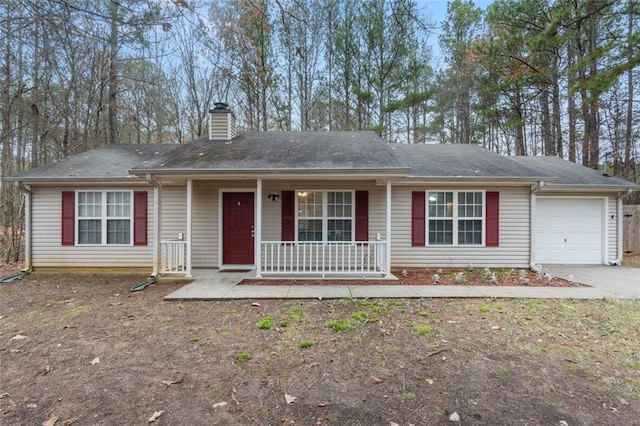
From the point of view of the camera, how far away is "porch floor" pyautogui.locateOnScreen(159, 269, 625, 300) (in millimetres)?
5477

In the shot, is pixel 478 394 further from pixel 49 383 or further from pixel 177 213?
pixel 177 213

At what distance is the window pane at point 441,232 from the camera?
26.2 ft

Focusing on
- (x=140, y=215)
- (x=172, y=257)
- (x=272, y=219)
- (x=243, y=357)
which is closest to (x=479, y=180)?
(x=272, y=219)

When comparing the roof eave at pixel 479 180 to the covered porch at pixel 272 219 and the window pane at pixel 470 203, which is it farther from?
the covered porch at pixel 272 219

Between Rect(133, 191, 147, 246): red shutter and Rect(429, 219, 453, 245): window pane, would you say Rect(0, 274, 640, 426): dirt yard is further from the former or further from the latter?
Rect(429, 219, 453, 245): window pane

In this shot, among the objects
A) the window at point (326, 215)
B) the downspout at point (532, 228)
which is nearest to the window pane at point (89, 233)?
the window at point (326, 215)

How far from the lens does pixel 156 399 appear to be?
8.36ft

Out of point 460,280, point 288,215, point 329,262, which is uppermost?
point 288,215

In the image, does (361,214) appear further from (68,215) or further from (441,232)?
(68,215)

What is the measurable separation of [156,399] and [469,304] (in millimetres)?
4690

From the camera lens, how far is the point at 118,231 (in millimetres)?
7867

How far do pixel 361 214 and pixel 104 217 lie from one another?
659cm

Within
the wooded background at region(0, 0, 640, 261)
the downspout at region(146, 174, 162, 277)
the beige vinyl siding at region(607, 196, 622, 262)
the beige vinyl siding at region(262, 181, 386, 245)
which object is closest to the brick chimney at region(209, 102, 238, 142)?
the beige vinyl siding at region(262, 181, 386, 245)

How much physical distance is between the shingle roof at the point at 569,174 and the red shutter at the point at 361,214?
515 centimetres
